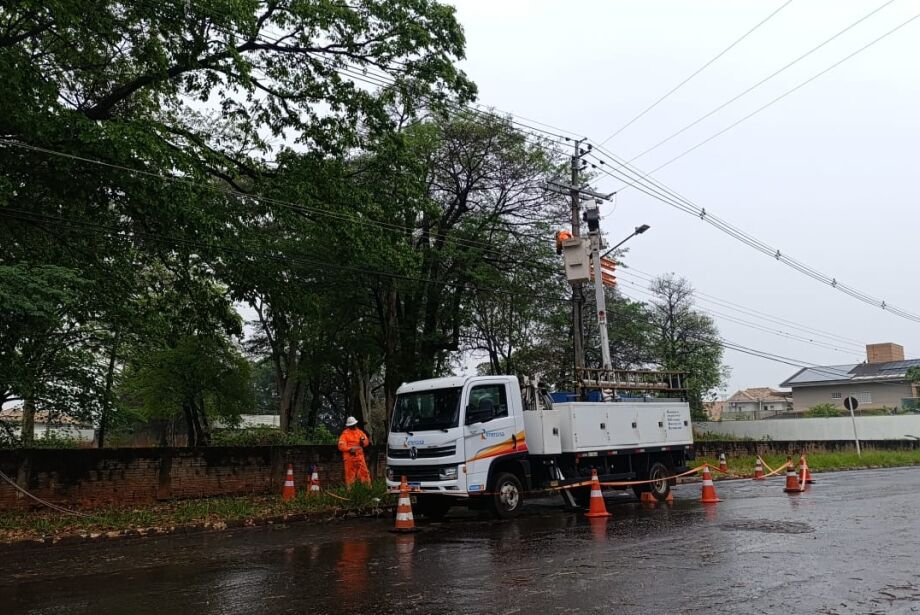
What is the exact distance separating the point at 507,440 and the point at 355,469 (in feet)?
15.2

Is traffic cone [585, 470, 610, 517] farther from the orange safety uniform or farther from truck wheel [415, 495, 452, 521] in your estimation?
the orange safety uniform

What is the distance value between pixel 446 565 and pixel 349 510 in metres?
6.57

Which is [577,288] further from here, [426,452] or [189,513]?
[189,513]

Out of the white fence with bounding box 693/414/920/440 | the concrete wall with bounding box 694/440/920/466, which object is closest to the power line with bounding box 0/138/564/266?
the concrete wall with bounding box 694/440/920/466

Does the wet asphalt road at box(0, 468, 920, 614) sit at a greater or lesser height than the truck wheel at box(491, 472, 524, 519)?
lesser

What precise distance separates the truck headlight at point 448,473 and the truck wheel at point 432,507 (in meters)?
1.04

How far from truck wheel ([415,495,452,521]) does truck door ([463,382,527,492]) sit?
3.92 feet

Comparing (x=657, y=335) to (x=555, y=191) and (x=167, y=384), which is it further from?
(x=167, y=384)

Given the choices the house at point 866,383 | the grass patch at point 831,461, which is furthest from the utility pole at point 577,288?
the house at point 866,383

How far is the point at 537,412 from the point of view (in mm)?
14242

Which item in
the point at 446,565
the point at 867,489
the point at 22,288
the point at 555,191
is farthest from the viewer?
the point at 555,191

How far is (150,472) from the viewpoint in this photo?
1587cm

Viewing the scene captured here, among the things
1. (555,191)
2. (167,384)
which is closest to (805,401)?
(555,191)

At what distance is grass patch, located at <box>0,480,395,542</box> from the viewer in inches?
490
